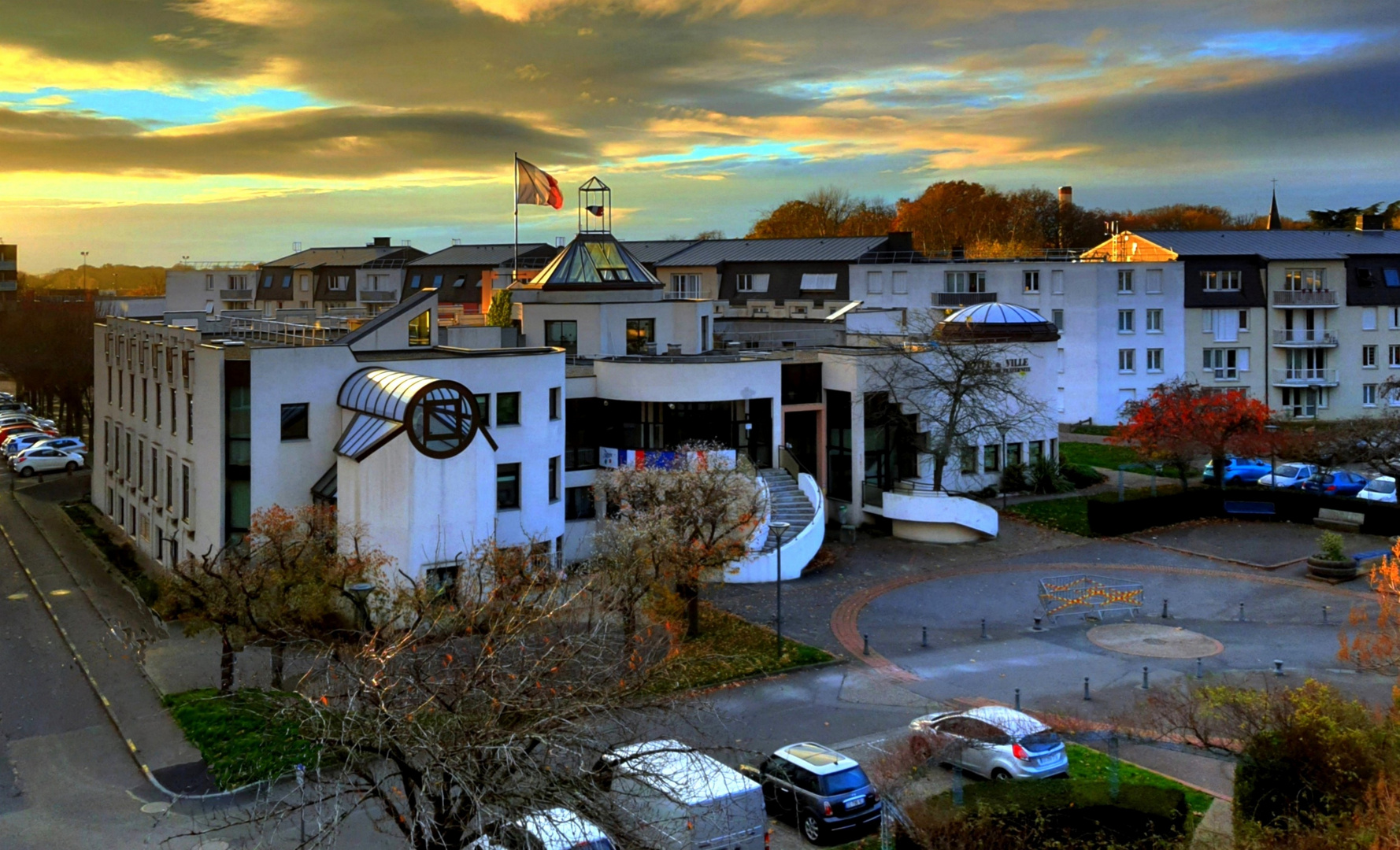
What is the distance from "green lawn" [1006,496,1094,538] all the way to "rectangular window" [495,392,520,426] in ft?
62.2

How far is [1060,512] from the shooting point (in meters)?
43.6

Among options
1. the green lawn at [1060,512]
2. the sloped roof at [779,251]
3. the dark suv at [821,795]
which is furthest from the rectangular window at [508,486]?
the sloped roof at [779,251]

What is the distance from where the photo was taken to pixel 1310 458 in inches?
1900

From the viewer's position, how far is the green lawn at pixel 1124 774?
20.1 meters

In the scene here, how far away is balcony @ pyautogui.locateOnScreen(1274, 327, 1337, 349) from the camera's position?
6750 cm

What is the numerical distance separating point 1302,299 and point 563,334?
43.8 metres

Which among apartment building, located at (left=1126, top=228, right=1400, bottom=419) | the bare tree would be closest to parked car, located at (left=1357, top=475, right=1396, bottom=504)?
the bare tree

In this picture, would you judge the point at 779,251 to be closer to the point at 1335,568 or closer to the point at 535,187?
the point at 535,187

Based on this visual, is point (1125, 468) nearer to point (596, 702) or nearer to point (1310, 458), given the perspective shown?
point (1310, 458)

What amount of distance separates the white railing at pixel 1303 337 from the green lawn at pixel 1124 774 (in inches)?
2060

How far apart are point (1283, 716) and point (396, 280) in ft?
234

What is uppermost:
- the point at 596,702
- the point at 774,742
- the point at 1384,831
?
the point at 596,702

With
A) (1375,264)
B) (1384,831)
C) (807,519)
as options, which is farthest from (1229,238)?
(1384,831)

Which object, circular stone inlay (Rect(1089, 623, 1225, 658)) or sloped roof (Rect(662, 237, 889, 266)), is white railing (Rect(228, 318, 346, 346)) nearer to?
circular stone inlay (Rect(1089, 623, 1225, 658))
